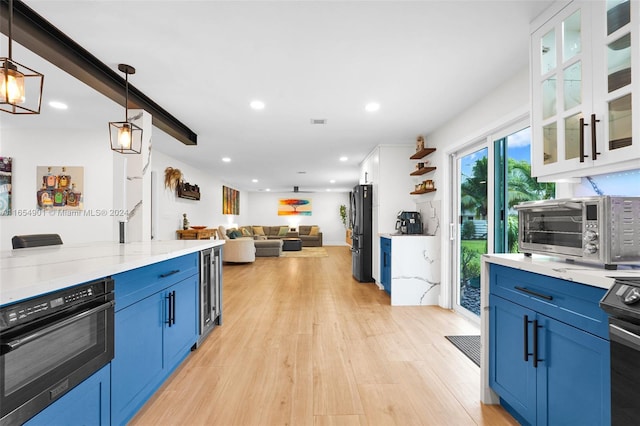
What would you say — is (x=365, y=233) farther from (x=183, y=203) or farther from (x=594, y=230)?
(x=183, y=203)

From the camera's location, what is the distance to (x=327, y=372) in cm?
228

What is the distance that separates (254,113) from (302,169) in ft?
13.3

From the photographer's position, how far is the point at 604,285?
1.11 m

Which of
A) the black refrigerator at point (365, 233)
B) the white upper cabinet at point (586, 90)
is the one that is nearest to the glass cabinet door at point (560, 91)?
the white upper cabinet at point (586, 90)

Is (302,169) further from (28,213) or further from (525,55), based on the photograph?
(525,55)

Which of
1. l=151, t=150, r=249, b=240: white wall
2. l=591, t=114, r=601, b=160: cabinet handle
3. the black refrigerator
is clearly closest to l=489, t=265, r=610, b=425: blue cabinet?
l=591, t=114, r=601, b=160: cabinet handle

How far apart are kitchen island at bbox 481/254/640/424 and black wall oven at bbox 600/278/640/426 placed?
73 millimetres

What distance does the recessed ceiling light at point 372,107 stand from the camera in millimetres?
3299

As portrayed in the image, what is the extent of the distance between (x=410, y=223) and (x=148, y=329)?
3.59 metres

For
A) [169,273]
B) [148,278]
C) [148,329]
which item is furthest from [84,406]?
[169,273]

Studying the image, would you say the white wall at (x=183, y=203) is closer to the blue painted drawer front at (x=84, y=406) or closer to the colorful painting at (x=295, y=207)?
the colorful painting at (x=295, y=207)

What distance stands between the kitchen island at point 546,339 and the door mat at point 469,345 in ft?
2.19

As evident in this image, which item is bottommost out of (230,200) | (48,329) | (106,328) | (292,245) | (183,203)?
(292,245)

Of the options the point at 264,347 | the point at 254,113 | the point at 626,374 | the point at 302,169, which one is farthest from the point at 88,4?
the point at 302,169
